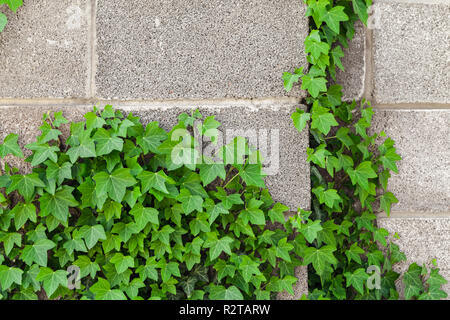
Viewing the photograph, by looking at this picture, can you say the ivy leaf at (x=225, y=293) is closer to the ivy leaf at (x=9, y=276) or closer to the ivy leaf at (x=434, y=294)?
the ivy leaf at (x=9, y=276)

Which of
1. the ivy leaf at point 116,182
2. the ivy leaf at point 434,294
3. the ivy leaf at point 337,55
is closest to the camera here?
the ivy leaf at point 116,182

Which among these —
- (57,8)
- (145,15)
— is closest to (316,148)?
(145,15)

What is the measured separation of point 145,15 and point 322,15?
2.31 feet

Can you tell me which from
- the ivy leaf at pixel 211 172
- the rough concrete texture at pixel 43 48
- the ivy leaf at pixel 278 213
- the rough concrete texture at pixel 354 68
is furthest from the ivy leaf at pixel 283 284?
the rough concrete texture at pixel 43 48

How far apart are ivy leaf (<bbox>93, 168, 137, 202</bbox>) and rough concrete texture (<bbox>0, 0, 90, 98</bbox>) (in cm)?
39

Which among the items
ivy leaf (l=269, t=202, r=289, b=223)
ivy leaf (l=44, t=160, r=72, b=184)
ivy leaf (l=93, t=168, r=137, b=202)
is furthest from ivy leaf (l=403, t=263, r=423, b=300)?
ivy leaf (l=44, t=160, r=72, b=184)

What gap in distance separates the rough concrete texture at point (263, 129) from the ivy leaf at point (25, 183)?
0.13 metres

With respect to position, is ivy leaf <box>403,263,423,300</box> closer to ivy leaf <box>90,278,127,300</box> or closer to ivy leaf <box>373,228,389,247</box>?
ivy leaf <box>373,228,389,247</box>

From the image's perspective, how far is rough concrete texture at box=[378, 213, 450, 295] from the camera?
1845 millimetres

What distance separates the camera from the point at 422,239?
1.85m

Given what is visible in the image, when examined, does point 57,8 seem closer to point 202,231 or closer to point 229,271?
point 202,231

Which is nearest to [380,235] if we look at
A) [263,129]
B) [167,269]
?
[263,129]

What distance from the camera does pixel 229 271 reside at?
1573 mm

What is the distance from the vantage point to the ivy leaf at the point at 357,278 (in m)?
1.72
